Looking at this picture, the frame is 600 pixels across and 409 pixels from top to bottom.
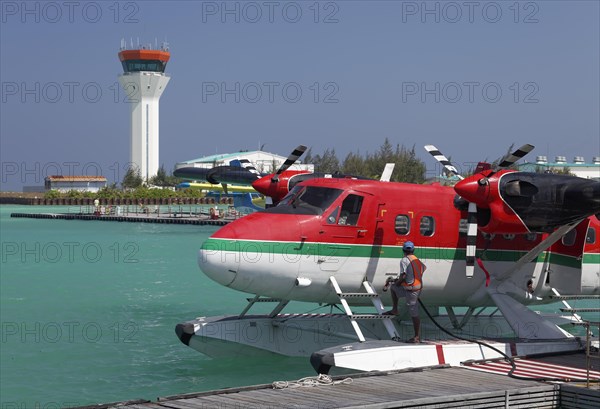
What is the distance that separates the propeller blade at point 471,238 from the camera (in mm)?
14680

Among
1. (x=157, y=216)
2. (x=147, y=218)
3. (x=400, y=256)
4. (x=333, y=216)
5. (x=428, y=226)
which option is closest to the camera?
(x=333, y=216)

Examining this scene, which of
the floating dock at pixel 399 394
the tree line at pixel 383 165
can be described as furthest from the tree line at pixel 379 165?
the floating dock at pixel 399 394

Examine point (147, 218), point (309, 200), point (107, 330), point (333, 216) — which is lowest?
point (147, 218)

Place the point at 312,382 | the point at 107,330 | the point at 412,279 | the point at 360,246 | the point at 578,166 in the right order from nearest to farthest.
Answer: the point at 312,382 < the point at 412,279 < the point at 360,246 < the point at 107,330 < the point at 578,166

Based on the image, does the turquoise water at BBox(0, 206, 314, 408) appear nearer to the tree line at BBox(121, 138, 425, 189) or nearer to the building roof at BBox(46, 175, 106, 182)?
the tree line at BBox(121, 138, 425, 189)

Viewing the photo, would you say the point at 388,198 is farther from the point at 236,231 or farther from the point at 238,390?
the point at 238,390

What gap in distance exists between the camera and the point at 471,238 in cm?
1474

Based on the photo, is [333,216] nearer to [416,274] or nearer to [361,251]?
[361,251]

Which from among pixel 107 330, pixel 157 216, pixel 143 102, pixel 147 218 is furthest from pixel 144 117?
pixel 107 330

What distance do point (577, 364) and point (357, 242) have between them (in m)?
3.89

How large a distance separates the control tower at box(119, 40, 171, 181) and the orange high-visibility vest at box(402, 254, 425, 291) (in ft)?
452

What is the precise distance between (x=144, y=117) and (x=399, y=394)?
14190cm

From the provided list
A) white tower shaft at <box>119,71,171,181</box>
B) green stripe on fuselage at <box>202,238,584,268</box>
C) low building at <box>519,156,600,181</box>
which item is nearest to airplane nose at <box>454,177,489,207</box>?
green stripe on fuselage at <box>202,238,584,268</box>

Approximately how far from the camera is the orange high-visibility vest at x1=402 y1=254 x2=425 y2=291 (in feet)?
47.4
